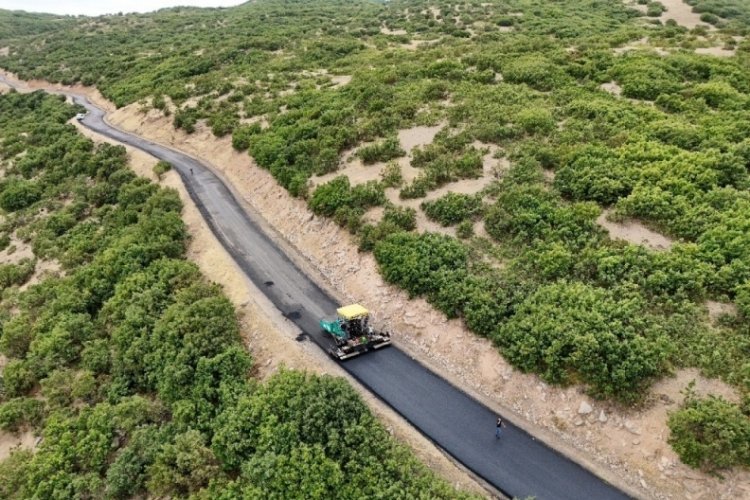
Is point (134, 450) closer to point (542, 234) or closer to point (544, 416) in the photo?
point (544, 416)

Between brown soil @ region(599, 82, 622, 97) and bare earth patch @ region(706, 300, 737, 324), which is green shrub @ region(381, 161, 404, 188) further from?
brown soil @ region(599, 82, 622, 97)

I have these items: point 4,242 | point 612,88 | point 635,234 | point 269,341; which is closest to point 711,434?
point 635,234

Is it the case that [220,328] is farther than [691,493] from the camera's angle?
Yes

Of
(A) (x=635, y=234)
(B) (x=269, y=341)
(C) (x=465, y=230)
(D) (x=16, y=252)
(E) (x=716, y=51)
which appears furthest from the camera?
(E) (x=716, y=51)

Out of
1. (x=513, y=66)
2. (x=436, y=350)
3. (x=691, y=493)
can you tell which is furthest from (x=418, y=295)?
(x=513, y=66)

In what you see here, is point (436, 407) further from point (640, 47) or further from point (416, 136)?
point (640, 47)

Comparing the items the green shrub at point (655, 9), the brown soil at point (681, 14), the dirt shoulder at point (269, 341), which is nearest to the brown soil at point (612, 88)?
the dirt shoulder at point (269, 341)
